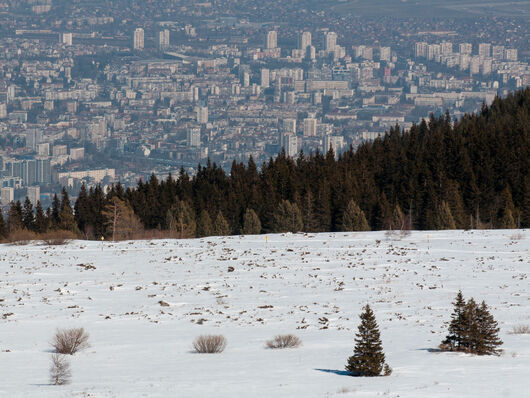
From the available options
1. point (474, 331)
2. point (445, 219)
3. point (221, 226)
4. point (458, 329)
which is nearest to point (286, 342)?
point (458, 329)

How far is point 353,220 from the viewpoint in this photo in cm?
7475

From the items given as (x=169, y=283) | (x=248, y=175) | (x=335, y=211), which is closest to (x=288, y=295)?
(x=169, y=283)

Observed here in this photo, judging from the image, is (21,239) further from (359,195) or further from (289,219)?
(359,195)

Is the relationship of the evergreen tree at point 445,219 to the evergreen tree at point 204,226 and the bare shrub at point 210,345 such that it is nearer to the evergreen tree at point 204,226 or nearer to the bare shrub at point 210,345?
the evergreen tree at point 204,226

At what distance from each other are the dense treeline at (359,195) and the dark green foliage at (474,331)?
154ft

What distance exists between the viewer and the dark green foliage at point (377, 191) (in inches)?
3076

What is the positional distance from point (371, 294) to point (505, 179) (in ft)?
177

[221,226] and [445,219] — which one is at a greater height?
[445,219]

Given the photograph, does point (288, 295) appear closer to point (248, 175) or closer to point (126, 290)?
point (126, 290)

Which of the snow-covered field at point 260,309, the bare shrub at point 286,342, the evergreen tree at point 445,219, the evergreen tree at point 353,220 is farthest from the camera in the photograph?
the evergreen tree at point 353,220

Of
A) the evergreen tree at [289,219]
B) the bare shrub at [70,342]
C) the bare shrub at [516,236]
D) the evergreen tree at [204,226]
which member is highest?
the bare shrub at [70,342]

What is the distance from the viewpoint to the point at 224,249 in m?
45.4

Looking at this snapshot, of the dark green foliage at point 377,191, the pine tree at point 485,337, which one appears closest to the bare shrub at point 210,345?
the pine tree at point 485,337

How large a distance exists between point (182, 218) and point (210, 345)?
5634cm
